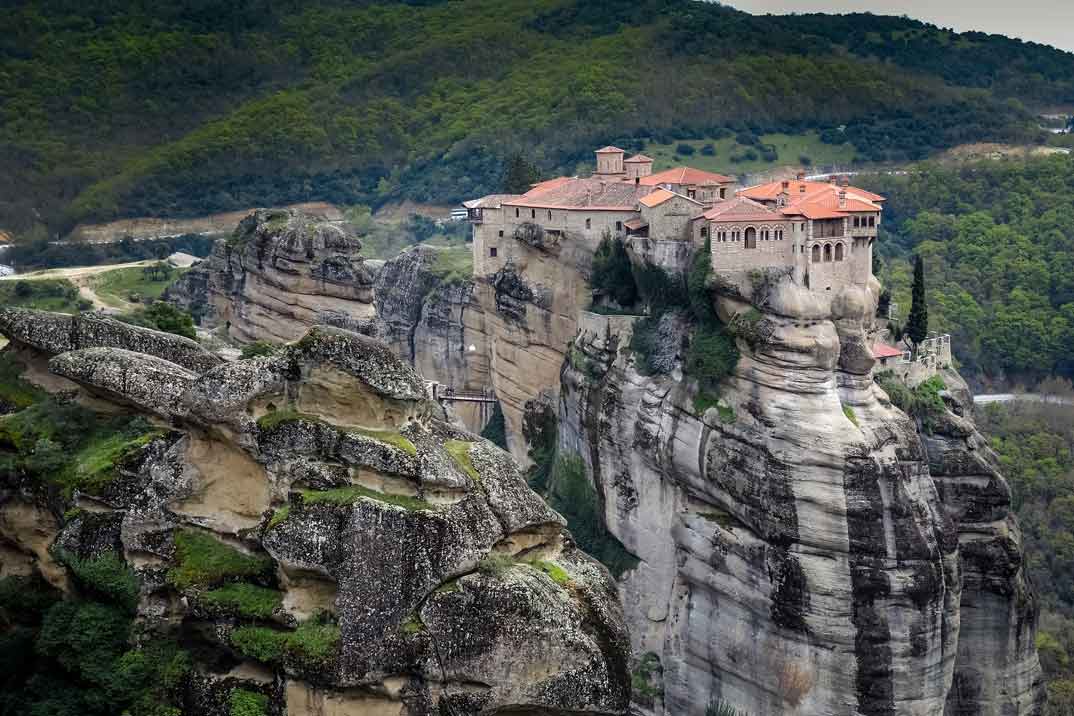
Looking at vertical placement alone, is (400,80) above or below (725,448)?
above

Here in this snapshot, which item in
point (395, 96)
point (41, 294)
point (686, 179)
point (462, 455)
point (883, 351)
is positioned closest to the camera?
point (462, 455)

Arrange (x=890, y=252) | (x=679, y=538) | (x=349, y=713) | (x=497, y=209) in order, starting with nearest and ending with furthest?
(x=349, y=713) < (x=679, y=538) < (x=497, y=209) < (x=890, y=252)

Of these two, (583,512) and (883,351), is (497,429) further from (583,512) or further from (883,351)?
(883,351)

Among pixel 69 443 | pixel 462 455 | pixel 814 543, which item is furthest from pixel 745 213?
pixel 69 443

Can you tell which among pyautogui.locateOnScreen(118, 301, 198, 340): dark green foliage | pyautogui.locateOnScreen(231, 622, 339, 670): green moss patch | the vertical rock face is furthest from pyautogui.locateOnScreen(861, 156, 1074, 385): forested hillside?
pyautogui.locateOnScreen(231, 622, 339, 670): green moss patch

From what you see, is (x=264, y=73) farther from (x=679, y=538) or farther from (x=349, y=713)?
(x=349, y=713)

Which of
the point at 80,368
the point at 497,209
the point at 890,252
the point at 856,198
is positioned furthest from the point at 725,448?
the point at 890,252

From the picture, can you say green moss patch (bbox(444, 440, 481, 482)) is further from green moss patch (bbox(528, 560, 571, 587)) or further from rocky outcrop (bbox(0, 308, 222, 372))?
rocky outcrop (bbox(0, 308, 222, 372))
